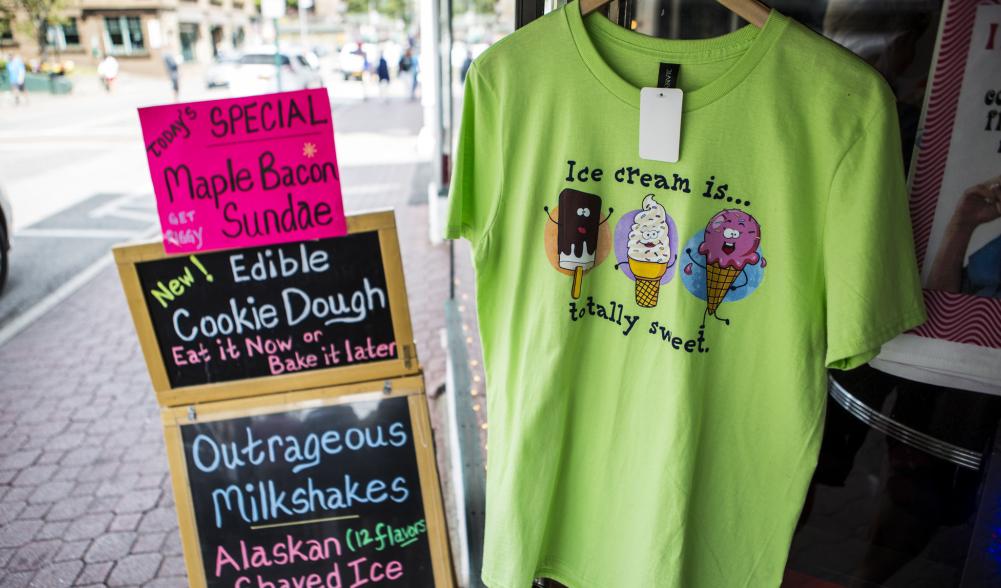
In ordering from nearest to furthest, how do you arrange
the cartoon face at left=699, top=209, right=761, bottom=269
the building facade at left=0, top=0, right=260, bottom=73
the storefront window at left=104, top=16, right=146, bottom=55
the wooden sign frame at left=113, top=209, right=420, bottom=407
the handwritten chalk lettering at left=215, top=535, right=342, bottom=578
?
the cartoon face at left=699, top=209, right=761, bottom=269 < the wooden sign frame at left=113, top=209, right=420, bottom=407 < the handwritten chalk lettering at left=215, top=535, right=342, bottom=578 < the building facade at left=0, top=0, right=260, bottom=73 < the storefront window at left=104, top=16, right=146, bottom=55

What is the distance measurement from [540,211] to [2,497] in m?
3.53

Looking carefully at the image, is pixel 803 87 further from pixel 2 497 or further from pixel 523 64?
pixel 2 497

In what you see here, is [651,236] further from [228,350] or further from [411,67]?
[411,67]

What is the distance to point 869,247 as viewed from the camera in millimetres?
1187

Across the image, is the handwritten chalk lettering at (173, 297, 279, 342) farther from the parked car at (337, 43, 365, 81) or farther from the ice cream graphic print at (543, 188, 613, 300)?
the parked car at (337, 43, 365, 81)

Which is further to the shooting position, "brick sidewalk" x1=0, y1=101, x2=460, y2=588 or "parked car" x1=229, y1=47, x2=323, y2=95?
"parked car" x1=229, y1=47, x2=323, y2=95

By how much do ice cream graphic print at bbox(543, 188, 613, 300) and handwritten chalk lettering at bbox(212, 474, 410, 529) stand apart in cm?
101

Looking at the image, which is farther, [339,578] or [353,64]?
[353,64]

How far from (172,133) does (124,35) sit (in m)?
39.2

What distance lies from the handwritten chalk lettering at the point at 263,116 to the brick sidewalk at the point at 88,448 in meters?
2.18

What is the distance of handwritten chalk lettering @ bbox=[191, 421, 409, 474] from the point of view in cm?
200

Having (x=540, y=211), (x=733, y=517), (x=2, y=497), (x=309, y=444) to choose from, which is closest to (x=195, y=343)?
(x=309, y=444)

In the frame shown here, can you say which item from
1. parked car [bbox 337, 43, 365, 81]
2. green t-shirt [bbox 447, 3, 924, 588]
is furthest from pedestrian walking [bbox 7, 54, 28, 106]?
green t-shirt [bbox 447, 3, 924, 588]

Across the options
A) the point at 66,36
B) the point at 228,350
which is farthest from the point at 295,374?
the point at 66,36
